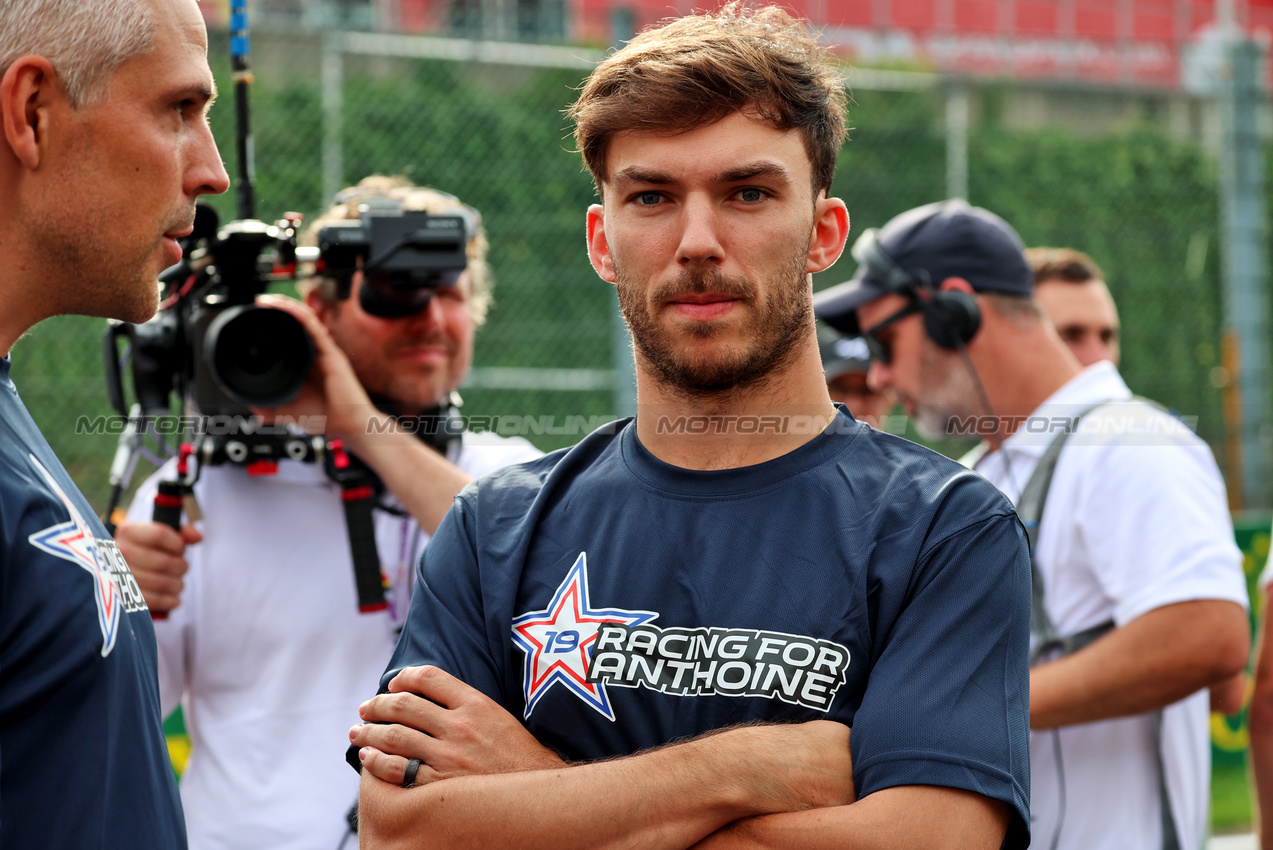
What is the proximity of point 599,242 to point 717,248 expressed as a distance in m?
0.29

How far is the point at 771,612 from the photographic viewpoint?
5.79 ft

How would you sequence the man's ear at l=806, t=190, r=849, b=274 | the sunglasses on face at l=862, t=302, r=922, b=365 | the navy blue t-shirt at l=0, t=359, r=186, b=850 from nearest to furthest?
1. the navy blue t-shirt at l=0, t=359, r=186, b=850
2. the man's ear at l=806, t=190, r=849, b=274
3. the sunglasses on face at l=862, t=302, r=922, b=365

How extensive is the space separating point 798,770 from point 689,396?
22.8 inches

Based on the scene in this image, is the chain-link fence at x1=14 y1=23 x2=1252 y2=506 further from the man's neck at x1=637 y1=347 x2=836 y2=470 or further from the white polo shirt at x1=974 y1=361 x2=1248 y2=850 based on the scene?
the man's neck at x1=637 y1=347 x2=836 y2=470

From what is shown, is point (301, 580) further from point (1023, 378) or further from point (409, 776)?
point (1023, 378)

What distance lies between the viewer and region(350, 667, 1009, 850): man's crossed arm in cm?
162

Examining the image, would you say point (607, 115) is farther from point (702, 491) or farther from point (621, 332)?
point (621, 332)

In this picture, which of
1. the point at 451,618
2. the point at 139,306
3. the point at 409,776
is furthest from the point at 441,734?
the point at 139,306

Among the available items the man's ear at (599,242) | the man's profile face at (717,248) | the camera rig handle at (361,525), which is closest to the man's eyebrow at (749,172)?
the man's profile face at (717,248)

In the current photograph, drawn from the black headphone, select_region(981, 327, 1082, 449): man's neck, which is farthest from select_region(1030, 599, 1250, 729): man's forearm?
the black headphone

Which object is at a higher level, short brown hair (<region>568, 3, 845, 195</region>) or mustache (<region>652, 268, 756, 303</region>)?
short brown hair (<region>568, 3, 845, 195</region>)

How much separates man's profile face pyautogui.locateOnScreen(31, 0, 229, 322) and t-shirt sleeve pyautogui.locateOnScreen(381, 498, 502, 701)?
0.57 metres

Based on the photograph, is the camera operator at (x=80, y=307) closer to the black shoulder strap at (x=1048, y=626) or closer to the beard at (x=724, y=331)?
the beard at (x=724, y=331)

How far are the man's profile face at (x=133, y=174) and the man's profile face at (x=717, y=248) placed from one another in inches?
24.9
